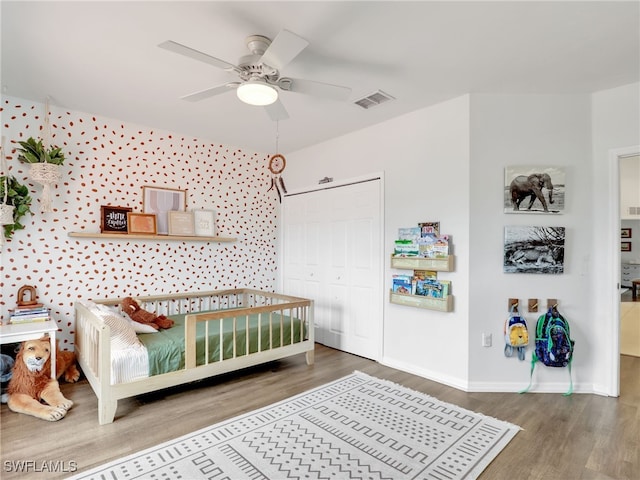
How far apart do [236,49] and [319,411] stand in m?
2.59

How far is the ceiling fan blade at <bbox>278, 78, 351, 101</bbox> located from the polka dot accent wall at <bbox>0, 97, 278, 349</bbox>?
2243mm

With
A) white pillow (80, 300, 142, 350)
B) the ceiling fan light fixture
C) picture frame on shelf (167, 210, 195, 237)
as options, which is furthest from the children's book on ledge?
white pillow (80, 300, 142, 350)

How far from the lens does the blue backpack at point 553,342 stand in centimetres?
278

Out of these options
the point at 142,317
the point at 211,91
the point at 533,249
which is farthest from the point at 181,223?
the point at 533,249

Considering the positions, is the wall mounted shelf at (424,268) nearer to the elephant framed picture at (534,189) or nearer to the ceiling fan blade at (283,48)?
the elephant framed picture at (534,189)

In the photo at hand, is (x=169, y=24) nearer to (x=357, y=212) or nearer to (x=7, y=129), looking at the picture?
(x=7, y=129)

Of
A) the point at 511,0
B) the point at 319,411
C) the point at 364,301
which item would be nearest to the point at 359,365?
the point at 364,301

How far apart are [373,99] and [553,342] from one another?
2526 mm

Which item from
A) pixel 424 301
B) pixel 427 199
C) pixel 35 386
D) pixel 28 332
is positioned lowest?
pixel 35 386

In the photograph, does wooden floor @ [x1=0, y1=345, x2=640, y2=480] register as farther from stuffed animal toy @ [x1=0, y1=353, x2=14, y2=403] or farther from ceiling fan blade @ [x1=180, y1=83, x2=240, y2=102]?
ceiling fan blade @ [x1=180, y1=83, x2=240, y2=102]

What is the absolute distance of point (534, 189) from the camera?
293 cm

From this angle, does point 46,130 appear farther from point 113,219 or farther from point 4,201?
point 113,219

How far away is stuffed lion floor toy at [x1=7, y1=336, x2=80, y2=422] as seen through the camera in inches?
94.9

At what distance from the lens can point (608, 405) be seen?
2658mm
